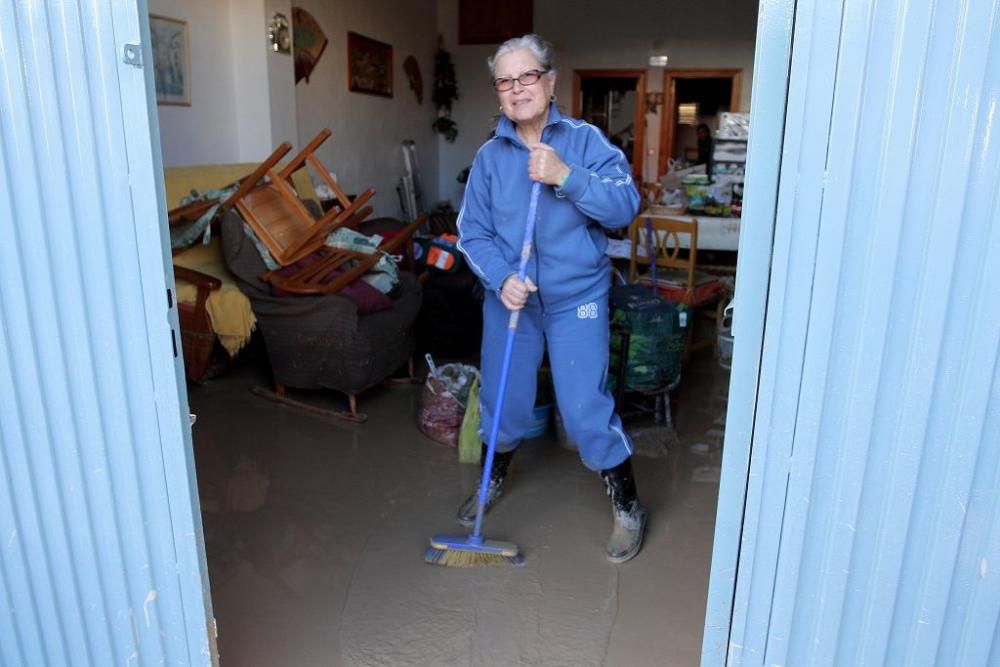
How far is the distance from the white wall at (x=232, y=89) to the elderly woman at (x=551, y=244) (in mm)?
2885

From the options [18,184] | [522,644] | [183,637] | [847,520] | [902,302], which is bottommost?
[522,644]

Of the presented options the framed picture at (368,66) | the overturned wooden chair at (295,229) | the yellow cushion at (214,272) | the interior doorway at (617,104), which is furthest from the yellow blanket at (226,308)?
the interior doorway at (617,104)

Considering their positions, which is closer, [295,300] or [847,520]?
[847,520]

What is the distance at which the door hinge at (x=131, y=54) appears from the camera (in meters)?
1.38

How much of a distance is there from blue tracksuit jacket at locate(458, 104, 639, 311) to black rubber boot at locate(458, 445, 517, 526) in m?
0.69

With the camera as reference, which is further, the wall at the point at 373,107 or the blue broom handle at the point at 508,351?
the wall at the point at 373,107

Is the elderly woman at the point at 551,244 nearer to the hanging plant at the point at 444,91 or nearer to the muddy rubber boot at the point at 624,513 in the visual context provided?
the muddy rubber boot at the point at 624,513

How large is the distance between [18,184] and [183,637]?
99 cm

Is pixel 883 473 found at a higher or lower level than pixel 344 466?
higher

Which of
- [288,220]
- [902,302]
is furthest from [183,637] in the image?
[288,220]

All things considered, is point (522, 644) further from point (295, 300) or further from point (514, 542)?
point (295, 300)

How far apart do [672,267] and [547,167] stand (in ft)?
8.60

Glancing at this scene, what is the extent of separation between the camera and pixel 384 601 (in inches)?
93.6

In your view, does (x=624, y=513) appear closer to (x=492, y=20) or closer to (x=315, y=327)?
(x=315, y=327)
